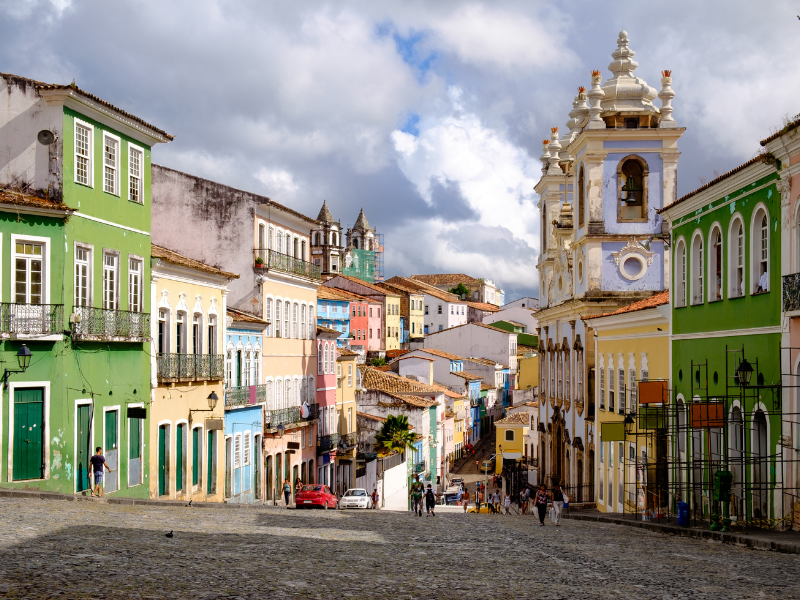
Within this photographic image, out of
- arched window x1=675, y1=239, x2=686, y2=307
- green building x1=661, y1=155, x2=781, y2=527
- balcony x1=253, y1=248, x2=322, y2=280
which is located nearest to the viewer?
green building x1=661, y1=155, x2=781, y2=527

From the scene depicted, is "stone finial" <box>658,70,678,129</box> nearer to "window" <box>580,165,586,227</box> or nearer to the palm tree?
"window" <box>580,165,586,227</box>

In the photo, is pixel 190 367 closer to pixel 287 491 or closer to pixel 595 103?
pixel 287 491

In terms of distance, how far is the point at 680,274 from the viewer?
30266mm

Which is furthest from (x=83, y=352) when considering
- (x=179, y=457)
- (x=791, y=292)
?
(x=791, y=292)

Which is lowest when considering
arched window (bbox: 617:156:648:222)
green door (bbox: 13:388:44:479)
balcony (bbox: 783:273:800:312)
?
green door (bbox: 13:388:44:479)

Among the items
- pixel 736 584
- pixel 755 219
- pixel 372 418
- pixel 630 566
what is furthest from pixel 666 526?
pixel 372 418

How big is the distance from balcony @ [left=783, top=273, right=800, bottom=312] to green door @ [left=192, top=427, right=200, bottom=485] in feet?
64.3

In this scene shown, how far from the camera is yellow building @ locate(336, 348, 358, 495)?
2219 inches

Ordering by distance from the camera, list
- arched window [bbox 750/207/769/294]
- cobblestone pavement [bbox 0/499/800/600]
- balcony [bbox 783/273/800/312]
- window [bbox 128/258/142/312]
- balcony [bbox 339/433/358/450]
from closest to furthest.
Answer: cobblestone pavement [bbox 0/499/800/600] → balcony [bbox 783/273/800/312] → arched window [bbox 750/207/769/294] → window [bbox 128/258/142/312] → balcony [bbox 339/433/358/450]

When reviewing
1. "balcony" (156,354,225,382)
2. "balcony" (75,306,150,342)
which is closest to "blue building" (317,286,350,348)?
"balcony" (156,354,225,382)

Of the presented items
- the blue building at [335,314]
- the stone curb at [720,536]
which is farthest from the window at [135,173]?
the blue building at [335,314]

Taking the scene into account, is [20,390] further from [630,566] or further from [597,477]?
[597,477]

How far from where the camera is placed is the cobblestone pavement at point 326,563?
A: 1228 centimetres

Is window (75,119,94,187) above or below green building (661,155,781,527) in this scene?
above
